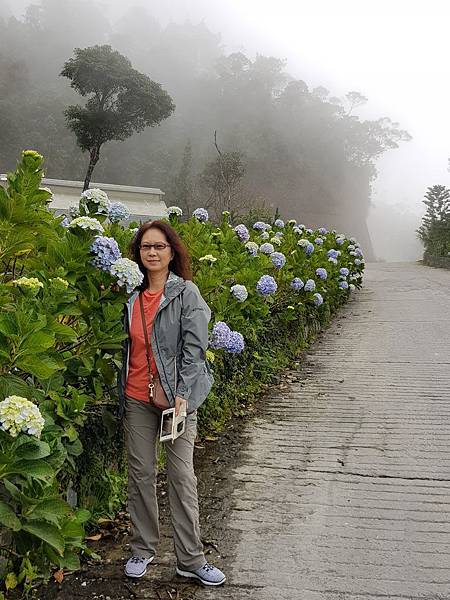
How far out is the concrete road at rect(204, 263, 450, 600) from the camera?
268cm

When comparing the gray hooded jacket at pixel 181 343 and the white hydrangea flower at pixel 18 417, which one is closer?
the white hydrangea flower at pixel 18 417

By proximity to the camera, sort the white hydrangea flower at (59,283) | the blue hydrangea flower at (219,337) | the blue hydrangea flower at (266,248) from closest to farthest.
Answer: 1. the white hydrangea flower at (59,283)
2. the blue hydrangea flower at (219,337)
3. the blue hydrangea flower at (266,248)

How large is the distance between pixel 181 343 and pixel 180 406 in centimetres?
26

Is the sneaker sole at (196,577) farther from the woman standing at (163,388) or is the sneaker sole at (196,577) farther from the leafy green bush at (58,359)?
the leafy green bush at (58,359)

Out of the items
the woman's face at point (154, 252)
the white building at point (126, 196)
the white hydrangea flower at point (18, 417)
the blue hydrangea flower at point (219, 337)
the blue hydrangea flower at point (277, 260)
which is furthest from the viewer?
the white building at point (126, 196)

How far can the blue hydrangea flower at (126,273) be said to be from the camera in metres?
2.54

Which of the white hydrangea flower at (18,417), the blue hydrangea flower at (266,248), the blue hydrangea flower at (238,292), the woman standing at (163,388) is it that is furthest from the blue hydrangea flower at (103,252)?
the blue hydrangea flower at (266,248)

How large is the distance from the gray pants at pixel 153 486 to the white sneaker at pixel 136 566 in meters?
0.02

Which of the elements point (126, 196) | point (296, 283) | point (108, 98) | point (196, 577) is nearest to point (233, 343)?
point (196, 577)

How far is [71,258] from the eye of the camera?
102 inches

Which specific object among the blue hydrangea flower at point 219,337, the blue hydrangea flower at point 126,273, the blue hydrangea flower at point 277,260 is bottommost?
the blue hydrangea flower at point 219,337

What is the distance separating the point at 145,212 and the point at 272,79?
38516 millimetres

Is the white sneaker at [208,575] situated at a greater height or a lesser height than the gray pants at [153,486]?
lesser

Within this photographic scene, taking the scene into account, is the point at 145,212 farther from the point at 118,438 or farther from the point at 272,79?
the point at 272,79
